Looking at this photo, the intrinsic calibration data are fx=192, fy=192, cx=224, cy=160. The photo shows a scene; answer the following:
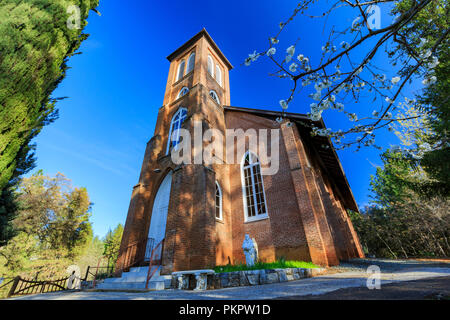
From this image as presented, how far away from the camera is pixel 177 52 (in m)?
18.8

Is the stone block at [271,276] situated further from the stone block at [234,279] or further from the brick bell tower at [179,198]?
the brick bell tower at [179,198]

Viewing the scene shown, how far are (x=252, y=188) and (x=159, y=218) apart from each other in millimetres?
5319

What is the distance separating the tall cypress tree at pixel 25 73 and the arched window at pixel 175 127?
6.28 meters

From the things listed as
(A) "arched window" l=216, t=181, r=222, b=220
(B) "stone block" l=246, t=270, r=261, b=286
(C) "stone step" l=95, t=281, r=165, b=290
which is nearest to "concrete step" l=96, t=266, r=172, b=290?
(C) "stone step" l=95, t=281, r=165, b=290

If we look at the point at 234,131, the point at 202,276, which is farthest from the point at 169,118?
the point at 202,276

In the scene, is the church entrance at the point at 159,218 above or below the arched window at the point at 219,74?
below

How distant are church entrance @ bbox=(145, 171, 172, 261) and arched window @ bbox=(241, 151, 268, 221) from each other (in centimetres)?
434

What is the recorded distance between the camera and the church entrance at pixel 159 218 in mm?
9664

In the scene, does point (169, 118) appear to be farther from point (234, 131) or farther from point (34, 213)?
point (34, 213)

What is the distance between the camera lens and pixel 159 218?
10.3m

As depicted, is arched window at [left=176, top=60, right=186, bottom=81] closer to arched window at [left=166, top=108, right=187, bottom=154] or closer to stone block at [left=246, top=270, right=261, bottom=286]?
arched window at [left=166, top=108, right=187, bottom=154]

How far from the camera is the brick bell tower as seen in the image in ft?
25.4

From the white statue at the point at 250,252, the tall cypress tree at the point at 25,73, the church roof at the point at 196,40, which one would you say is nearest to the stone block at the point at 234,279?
the white statue at the point at 250,252
